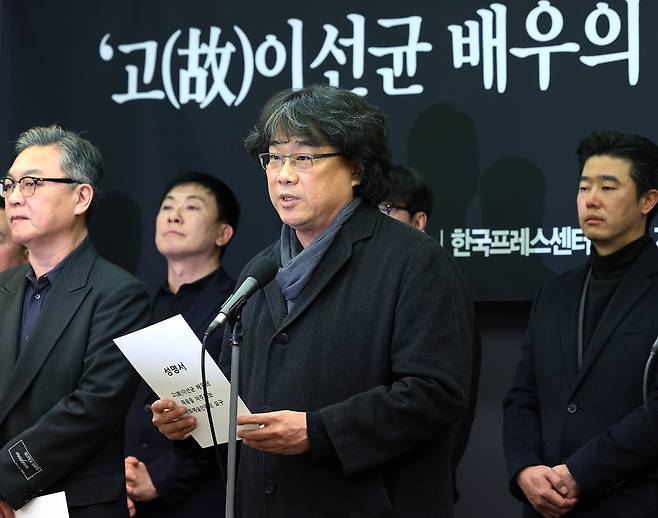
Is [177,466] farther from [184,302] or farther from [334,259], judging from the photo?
[334,259]

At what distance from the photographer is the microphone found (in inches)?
84.0

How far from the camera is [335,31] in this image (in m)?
4.09

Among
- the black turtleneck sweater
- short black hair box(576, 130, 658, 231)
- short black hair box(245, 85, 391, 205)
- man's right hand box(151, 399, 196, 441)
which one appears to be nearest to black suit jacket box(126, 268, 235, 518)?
man's right hand box(151, 399, 196, 441)

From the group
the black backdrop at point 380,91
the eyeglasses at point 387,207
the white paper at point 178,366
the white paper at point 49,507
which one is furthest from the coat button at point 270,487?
the black backdrop at point 380,91

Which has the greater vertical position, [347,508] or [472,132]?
[472,132]

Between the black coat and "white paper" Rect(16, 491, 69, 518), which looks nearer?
the black coat

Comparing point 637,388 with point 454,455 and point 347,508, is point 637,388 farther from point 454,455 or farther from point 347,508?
point 347,508

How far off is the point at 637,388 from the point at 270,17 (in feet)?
6.62

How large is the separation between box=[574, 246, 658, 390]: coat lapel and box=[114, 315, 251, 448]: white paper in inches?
48.4

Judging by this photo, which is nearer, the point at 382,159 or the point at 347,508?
the point at 347,508

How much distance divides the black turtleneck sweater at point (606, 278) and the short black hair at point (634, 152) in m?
0.17

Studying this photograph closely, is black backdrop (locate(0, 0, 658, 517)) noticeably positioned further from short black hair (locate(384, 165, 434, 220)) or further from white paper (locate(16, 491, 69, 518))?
white paper (locate(16, 491, 69, 518))

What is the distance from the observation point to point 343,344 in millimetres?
2443

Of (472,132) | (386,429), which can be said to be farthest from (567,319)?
(386,429)
